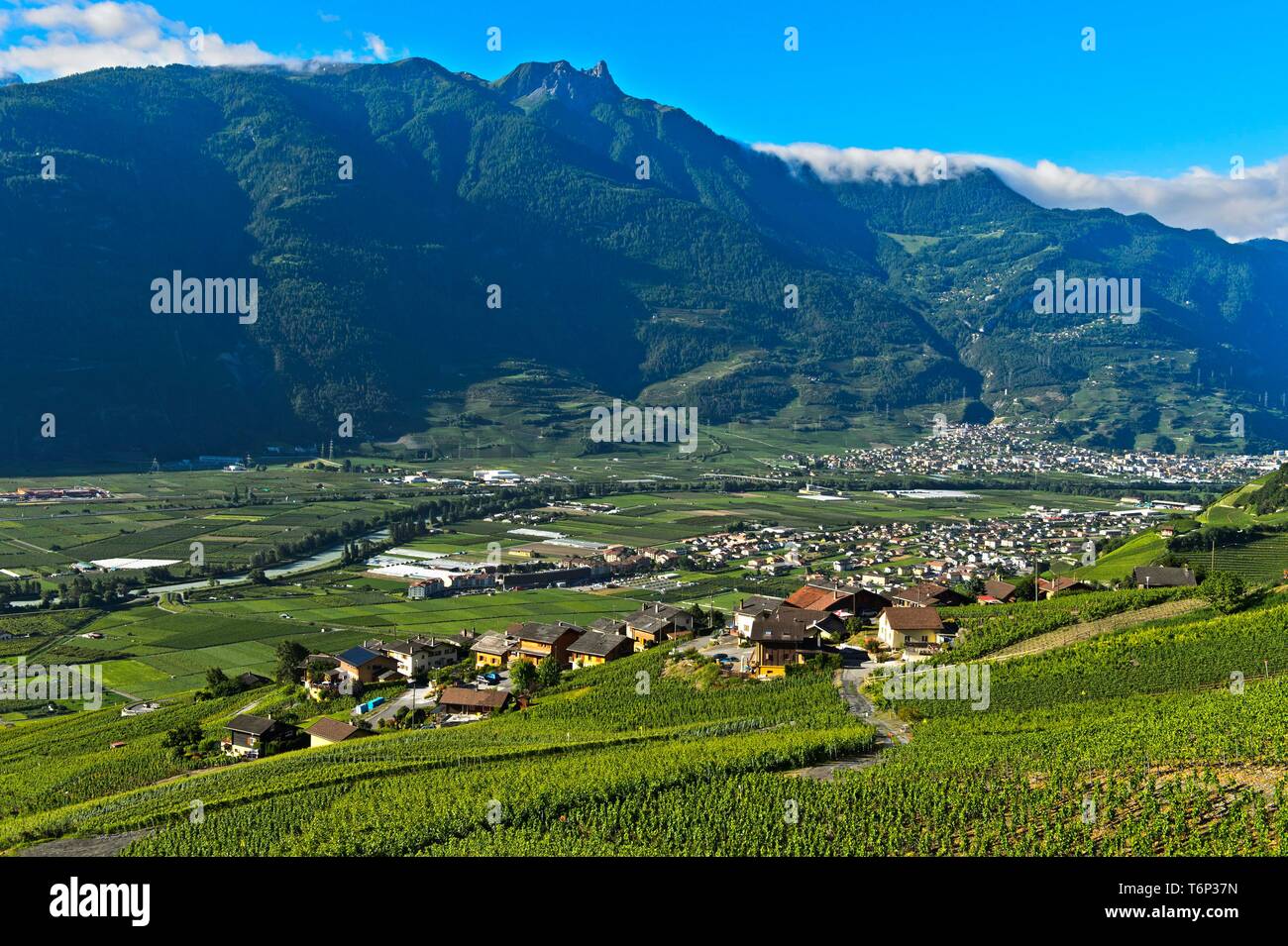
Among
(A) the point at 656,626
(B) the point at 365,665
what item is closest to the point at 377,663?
(B) the point at 365,665

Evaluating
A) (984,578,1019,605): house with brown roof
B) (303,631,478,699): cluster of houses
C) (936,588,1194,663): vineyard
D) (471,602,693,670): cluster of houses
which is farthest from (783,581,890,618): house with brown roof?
(303,631,478,699): cluster of houses

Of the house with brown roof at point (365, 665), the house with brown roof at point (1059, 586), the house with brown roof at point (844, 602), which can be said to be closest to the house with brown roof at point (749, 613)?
the house with brown roof at point (844, 602)

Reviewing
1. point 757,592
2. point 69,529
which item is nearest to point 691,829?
point 757,592

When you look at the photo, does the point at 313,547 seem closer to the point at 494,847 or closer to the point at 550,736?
the point at 550,736

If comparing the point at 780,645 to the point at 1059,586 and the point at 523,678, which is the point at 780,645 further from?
the point at 1059,586

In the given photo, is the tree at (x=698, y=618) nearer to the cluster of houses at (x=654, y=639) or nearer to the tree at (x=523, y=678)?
the cluster of houses at (x=654, y=639)

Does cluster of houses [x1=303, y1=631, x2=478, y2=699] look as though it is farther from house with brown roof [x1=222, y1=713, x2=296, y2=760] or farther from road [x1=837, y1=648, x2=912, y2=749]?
road [x1=837, y1=648, x2=912, y2=749]
